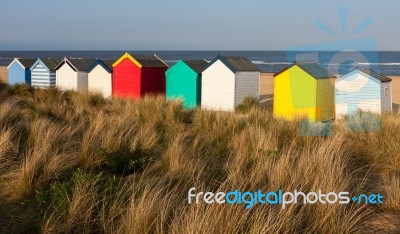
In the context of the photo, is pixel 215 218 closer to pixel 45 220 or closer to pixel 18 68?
pixel 45 220

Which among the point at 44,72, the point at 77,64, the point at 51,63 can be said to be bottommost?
the point at 44,72

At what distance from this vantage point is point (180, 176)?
208 inches

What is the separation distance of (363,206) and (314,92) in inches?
316

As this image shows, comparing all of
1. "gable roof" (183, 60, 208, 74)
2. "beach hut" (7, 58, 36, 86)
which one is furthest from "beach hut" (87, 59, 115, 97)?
"gable roof" (183, 60, 208, 74)

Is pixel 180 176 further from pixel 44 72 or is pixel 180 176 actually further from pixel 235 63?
pixel 44 72

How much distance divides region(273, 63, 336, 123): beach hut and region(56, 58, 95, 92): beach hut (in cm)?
781

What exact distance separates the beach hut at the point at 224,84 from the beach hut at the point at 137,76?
2.43 m

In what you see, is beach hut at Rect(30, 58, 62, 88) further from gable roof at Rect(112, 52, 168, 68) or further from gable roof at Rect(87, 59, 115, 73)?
gable roof at Rect(112, 52, 168, 68)

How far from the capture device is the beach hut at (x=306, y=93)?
1216cm

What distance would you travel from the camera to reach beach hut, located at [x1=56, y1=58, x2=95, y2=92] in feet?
57.7

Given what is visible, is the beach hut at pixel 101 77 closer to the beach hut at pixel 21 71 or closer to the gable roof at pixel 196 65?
the beach hut at pixel 21 71

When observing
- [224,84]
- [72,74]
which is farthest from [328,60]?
[72,74]

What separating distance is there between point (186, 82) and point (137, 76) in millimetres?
1966

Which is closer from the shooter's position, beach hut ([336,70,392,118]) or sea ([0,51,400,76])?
sea ([0,51,400,76])
